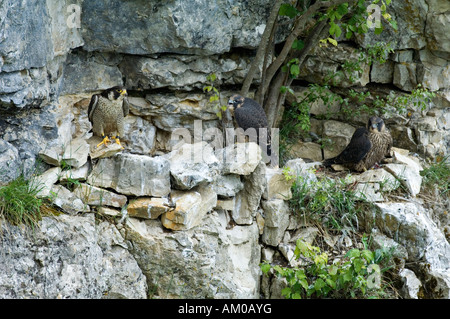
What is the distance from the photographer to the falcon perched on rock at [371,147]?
540 centimetres

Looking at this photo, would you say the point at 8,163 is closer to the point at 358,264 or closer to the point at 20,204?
the point at 20,204

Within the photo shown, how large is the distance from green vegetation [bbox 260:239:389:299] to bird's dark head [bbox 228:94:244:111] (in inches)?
63.9

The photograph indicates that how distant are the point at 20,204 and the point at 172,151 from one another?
62.2 inches

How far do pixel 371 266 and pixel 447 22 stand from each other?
3.04 metres

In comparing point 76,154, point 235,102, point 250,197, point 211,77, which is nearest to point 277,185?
point 250,197

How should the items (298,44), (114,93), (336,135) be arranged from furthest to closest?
(336,135), (298,44), (114,93)

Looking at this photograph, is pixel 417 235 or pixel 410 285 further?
pixel 417 235

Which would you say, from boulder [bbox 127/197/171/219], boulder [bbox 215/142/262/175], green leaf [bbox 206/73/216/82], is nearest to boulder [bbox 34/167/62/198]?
boulder [bbox 127/197/171/219]

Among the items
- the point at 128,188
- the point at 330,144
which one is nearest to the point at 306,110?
the point at 330,144

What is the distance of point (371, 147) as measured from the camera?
541 centimetres

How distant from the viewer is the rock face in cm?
377

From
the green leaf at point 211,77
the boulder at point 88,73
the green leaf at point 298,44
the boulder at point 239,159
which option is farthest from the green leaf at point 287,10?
the boulder at point 88,73

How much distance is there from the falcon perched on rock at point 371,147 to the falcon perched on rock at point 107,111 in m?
2.45

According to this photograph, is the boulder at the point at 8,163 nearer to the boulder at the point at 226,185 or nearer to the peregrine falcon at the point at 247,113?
the boulder at the point at 226,185
